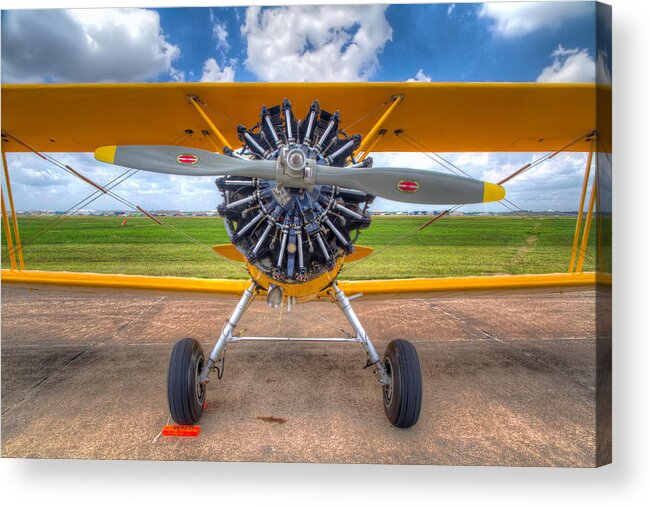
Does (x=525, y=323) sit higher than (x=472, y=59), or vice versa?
(x=472, y=59)

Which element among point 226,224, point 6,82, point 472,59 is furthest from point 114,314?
point 472,59

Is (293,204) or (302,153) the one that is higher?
(302,153)

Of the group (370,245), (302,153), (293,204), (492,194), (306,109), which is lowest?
(293,204)

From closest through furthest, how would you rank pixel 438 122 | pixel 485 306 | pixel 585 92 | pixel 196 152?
pixel 196 152, pixel 585 92, pixel 438 122, pixel 485 306

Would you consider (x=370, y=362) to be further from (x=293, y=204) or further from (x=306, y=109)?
(x=306, y=109)

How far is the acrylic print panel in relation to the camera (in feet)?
7.79

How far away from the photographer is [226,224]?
2.46m

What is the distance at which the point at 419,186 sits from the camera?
2.33m

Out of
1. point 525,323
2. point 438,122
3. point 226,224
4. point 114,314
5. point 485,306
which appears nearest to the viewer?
point 226,224

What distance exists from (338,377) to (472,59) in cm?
338

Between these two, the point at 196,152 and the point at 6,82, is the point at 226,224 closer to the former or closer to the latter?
the point at 196,152

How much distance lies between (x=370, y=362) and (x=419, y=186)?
1.60 metres

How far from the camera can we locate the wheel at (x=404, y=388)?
2.79 metres

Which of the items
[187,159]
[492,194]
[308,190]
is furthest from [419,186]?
[187,159]
